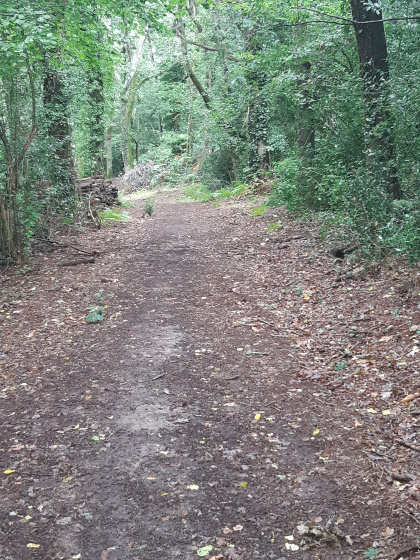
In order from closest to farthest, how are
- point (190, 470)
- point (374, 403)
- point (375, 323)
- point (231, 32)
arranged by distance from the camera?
point (190, 470) → point (374, 403) → point (375, 323) → point (231, 32)

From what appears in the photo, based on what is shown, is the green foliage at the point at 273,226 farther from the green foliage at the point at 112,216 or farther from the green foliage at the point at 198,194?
the green foliage at the point at 198,194

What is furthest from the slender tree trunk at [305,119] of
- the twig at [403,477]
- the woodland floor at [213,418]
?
the twig at [403,477]

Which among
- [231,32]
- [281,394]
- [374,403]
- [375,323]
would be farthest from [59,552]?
[231,32]

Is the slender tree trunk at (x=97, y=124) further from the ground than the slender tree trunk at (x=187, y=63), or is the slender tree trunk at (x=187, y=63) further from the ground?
the slender tree trunk at (x=187, y=63)

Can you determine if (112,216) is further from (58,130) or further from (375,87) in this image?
(375,87)

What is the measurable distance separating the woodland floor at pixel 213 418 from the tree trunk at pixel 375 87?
1.97m

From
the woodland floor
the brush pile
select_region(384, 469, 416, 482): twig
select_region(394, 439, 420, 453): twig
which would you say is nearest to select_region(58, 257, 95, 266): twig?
the woodland floor

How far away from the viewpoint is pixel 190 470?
12.2ft

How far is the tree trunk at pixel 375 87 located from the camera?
787 cm

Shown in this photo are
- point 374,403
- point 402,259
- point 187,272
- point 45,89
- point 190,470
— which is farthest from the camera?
point 45,89

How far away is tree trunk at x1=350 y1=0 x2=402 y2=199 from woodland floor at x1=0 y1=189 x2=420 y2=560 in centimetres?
197

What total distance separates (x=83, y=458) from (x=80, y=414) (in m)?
0.71

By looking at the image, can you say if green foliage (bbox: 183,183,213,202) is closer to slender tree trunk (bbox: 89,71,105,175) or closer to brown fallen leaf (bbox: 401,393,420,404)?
slender tree trunk (bbox: 89,71,105,175)

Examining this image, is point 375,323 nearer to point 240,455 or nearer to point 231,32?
point 240,455
